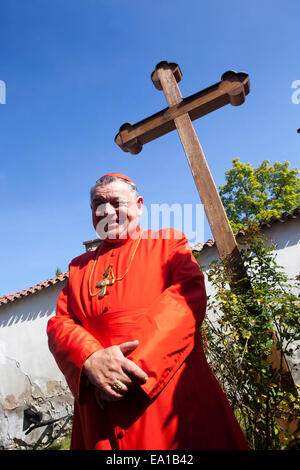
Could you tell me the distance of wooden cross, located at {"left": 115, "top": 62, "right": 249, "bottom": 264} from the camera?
3.20 m

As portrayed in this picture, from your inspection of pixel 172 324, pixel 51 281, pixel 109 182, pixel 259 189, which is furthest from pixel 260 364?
pixel 259 189

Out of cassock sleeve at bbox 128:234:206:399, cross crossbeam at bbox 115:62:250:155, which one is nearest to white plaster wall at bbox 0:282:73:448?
cross crossbeam at bbox 115:62:250:155

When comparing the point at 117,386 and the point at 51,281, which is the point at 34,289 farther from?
the point at 117,386

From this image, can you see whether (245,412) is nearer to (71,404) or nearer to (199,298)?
(199,298)

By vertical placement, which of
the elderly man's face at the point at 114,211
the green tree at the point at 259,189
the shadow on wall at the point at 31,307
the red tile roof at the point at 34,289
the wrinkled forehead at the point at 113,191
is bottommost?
the elderly man's face at the point at 114,211

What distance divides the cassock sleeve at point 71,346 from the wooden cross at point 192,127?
1.86m

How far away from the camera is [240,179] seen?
2139 centimetres

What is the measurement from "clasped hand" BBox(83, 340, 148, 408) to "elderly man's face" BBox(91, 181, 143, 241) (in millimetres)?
724

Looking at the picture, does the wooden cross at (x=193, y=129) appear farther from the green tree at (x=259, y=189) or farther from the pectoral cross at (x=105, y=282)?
the green tree at (x=259, y=189)

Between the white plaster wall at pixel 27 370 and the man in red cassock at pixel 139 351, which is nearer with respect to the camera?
the man in red cassock at pixel 139 351

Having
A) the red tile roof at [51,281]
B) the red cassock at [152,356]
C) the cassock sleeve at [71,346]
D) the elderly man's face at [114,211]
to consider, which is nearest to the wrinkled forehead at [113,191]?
the elderly man's face at [114,211]

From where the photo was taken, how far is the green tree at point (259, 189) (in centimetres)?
2017

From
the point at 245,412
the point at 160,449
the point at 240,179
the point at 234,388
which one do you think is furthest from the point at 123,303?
the point at 240,179

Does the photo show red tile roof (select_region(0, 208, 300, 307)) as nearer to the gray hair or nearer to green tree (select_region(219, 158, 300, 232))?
the gray hair
